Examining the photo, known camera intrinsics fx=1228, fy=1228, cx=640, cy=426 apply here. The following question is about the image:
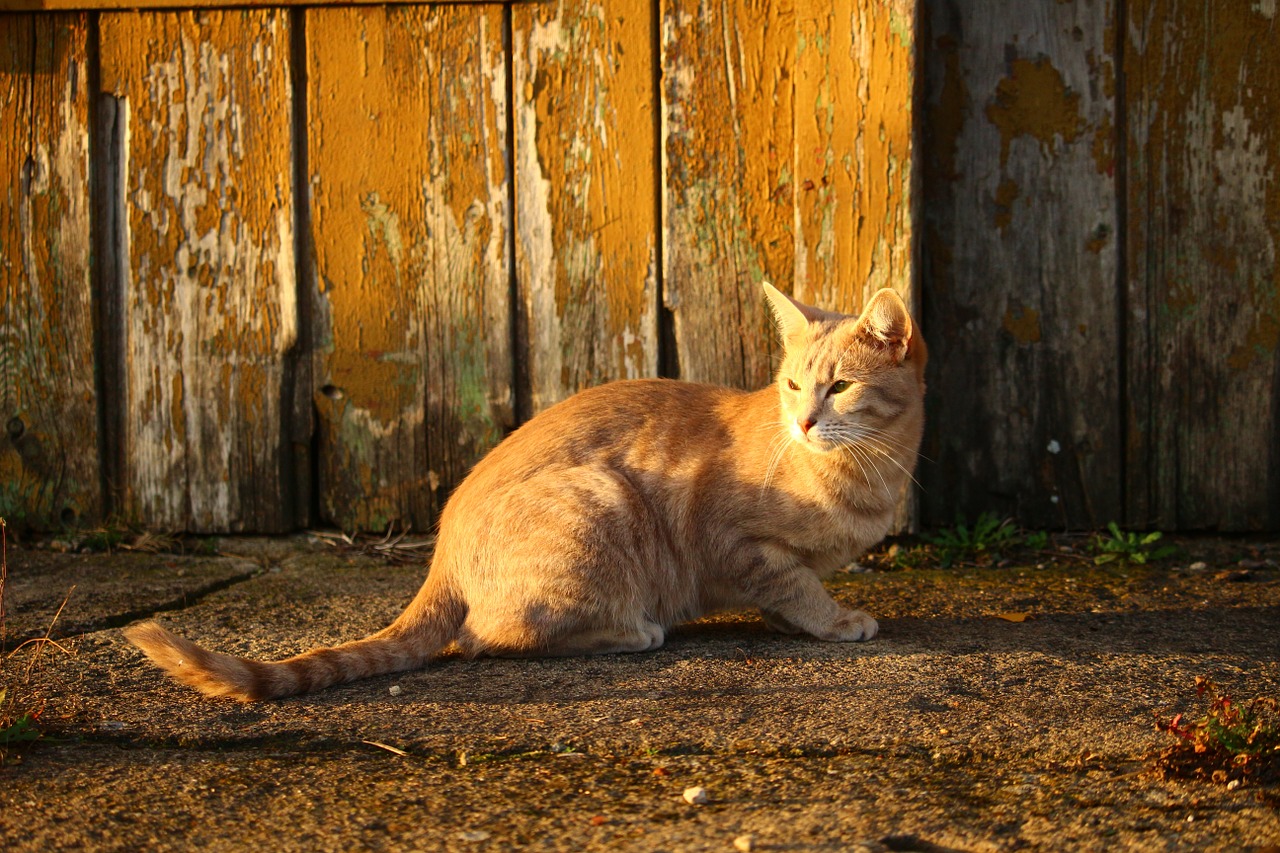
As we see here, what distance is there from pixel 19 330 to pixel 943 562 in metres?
3.42

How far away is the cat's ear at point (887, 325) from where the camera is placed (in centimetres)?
338

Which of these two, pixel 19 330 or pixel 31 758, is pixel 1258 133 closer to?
pixel 31 758

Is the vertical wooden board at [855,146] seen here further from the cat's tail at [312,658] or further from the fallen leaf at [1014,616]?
the cat's tail at [312,658]

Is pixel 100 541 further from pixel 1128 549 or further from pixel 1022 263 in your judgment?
pixel 1128 549

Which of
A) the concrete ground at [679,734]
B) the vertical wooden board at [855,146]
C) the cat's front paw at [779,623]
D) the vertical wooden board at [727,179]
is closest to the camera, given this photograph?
the concrete ground at [679,734]

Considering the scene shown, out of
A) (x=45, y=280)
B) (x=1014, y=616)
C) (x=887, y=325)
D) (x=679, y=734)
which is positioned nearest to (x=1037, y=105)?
(x=887, y=325)

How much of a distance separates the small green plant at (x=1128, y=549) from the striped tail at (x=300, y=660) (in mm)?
2335

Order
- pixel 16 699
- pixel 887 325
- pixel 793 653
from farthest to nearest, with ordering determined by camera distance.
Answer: pixel 887 325, pixel 793 653, pixel 16 699

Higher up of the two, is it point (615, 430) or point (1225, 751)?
point (615, 430)

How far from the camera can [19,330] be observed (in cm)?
446

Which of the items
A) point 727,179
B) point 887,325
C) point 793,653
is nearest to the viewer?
point 793,653

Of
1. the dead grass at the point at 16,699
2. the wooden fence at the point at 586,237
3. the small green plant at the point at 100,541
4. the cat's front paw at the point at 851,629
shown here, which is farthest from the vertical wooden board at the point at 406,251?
the cat's front paw at the point at 851,629

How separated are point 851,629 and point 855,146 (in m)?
1.66

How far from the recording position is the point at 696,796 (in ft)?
7.60
